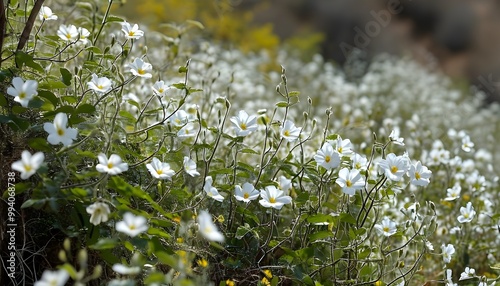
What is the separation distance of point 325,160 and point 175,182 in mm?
471

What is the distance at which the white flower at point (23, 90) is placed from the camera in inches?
66.8

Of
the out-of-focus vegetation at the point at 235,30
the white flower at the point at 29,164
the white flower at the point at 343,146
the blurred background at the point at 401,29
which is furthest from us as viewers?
the blurred background at the point at 401,29

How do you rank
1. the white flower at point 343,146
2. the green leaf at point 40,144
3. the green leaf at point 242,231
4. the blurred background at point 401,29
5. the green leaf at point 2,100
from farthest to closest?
the blurred background at point 401,29 → the white flower at point 343,146 → the green leaf at point 242,231 → the green leaf at point 2,100 → the green leaf at point 40,144

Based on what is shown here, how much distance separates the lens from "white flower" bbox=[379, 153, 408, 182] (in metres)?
1.97

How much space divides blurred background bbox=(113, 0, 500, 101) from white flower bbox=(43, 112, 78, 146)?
6.38 meters

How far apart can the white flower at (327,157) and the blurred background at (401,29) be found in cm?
608

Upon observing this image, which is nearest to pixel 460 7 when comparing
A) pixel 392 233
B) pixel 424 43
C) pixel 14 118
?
pixel 424 43

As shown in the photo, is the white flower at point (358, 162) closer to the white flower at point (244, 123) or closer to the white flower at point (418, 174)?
the white flower at point (418, 174)

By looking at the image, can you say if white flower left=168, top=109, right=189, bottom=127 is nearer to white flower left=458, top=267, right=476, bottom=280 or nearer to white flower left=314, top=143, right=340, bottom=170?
white flower left=314, top=143, right=340, bottom=170

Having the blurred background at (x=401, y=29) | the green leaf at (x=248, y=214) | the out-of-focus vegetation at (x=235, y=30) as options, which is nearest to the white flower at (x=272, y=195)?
the green leaf at (x=248, y=214)

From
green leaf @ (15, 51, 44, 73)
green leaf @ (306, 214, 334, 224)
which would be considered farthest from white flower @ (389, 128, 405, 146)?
green leaf @ (15, 51, 44, 73)

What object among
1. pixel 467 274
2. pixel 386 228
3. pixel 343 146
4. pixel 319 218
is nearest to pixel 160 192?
pixel 319 218

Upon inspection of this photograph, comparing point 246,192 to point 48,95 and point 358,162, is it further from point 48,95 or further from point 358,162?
point 48,95

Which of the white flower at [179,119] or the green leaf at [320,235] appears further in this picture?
the white flower at [179,119]
